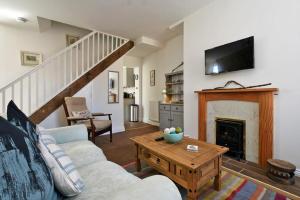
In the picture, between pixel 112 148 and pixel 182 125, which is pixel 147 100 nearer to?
pixel 182 125

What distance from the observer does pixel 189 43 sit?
309 centimetres

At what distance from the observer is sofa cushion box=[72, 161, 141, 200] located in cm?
81

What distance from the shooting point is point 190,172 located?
4.16ft

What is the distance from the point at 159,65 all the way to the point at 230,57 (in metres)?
2.68

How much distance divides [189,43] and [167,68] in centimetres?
147

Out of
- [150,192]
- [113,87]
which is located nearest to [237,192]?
[150,192]

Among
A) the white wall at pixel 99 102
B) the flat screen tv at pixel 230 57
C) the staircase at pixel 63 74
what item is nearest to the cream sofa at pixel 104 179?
the staircase at pixel 63 74

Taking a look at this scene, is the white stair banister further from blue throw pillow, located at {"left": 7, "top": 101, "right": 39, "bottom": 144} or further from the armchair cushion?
blue throw pillow, located at {"left": 7, "top": 101, "right": 39, "bottom": 144}

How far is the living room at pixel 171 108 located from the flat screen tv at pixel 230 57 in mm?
20

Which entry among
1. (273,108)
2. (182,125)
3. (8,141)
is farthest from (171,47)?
(8,141)

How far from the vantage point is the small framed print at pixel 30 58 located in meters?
3.52

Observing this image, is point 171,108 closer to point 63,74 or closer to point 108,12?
point 108,12

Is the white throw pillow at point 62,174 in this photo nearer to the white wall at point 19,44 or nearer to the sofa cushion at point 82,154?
the sofa cushion at point 82,154

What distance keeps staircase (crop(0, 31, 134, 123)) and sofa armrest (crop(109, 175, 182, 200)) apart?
9.72 ft
